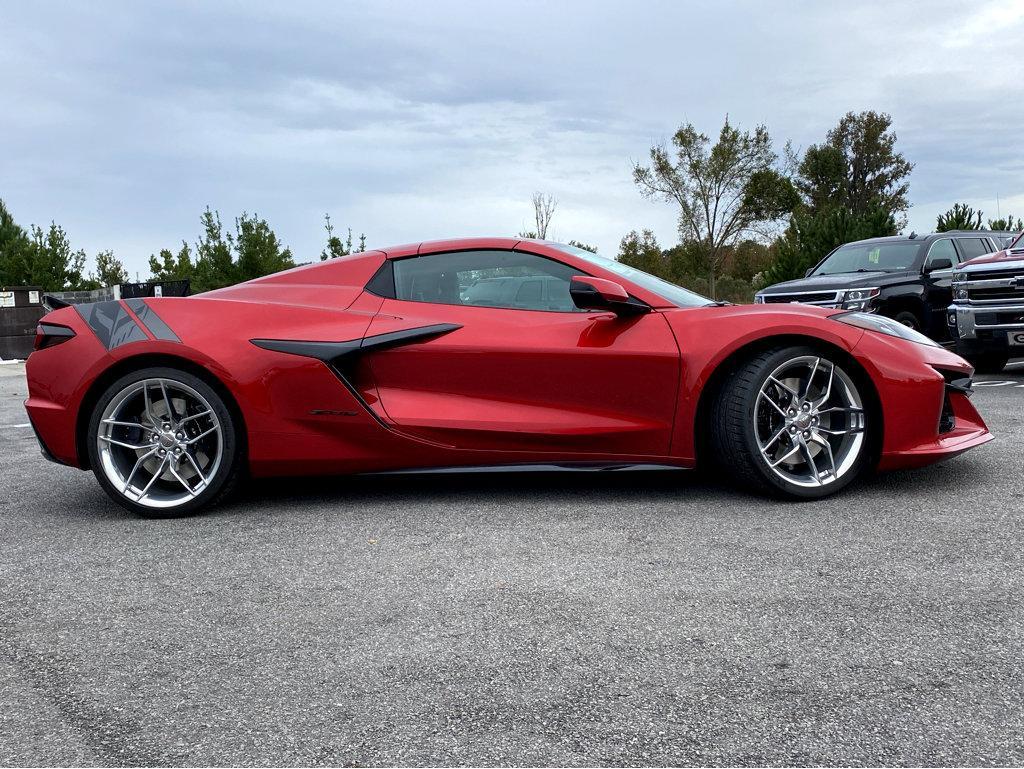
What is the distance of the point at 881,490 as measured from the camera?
4.32 metres

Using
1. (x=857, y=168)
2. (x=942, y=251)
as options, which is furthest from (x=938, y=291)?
(x=857, y=168)

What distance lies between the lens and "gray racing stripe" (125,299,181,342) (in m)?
4.19

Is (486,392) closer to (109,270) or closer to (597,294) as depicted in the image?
(597,294)

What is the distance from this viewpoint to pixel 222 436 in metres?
4.17

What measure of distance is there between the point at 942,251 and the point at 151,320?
10394 millimetres

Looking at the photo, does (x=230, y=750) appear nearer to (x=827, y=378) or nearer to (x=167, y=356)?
(x=167, y=356)

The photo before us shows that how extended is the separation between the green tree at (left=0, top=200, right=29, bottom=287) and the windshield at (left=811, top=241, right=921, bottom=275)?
38.8m

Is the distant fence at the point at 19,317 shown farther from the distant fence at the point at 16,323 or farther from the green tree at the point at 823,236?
the green tree at the point at 823,236

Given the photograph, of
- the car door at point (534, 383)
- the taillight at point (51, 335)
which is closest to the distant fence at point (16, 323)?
the taillight at point (51, 335)

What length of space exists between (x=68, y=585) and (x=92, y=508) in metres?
1.36

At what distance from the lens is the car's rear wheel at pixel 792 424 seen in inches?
161

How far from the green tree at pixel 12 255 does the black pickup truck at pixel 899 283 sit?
39195 mm

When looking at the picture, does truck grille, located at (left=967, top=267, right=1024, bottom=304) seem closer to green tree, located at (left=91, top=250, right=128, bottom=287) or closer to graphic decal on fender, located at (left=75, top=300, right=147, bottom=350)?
graphic decal on fender, located at (left=75, top=300, right=147, bottom=350)

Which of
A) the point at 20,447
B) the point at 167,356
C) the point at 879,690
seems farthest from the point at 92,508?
the point at 879,690
